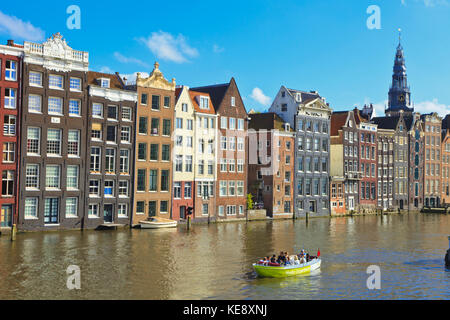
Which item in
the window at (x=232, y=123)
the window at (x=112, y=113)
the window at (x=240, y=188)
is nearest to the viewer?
the window at (x=112, y=113)

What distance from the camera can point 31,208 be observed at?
7194 cm

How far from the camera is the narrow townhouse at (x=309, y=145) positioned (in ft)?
365

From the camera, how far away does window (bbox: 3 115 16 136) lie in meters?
70.5

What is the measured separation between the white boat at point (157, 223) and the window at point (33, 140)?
17371mm

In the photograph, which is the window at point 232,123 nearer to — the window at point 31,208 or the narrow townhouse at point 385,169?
the window at point 31,208

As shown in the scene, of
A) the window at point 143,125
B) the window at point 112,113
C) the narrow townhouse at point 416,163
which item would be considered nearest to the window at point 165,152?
the window at point 143,125

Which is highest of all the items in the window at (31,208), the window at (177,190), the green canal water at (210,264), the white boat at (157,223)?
the window at (177,190)

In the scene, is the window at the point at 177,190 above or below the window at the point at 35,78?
below

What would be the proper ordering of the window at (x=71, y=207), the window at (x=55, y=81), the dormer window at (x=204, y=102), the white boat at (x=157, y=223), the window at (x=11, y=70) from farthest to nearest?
the dormer window at (x=204, y=102), the white boat at (x=157, y=223), the window at (x=71, y=207), the window at (x=55, y=81), the window at (x=11, y=70)

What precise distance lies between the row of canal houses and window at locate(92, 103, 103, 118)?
14cm

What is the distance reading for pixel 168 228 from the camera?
81.8 m

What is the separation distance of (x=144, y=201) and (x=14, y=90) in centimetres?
2371

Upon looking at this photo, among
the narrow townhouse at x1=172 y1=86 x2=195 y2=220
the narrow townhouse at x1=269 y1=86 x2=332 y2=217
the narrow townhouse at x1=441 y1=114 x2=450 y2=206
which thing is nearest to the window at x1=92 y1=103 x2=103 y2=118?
the narrow townhouse at x1=172 y1=86 x2=195 y2=220

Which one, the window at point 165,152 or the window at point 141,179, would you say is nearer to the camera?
the window at point 141,179
